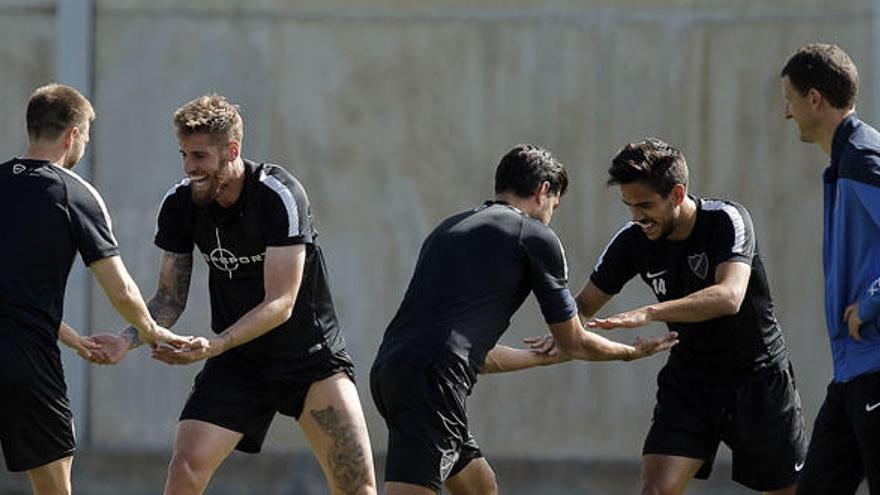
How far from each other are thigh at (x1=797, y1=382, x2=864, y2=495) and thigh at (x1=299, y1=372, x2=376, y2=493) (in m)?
1.82

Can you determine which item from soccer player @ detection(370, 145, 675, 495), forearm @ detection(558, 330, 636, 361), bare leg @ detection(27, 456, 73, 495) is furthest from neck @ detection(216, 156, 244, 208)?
forearm @ detection(558, 330, 636, 361)

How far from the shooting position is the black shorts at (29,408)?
748 centimetres

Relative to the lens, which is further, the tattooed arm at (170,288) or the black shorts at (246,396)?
the tattooed arm at (170,288)

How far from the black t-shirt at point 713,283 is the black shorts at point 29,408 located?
251 cm

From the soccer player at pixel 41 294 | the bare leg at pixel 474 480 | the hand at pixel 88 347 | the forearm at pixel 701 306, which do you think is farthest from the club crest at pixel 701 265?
the hand at pixel 88 347

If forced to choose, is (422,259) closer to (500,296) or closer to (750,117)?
(500,296)

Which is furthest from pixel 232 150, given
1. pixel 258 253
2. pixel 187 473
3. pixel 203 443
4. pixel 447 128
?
pixel 447 128

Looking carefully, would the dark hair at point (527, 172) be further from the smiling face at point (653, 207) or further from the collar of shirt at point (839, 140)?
the collar of shirt at point (839, 140)

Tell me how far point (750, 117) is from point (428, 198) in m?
1.95

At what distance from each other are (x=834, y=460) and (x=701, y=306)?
822 millimetres

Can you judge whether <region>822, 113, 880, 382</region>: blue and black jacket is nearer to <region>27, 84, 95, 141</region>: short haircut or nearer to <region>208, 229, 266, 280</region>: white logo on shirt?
<region>208, 229, 266, 280</region>: white logo on shirt

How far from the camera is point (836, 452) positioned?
6941 mm

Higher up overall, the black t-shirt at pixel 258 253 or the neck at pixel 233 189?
the neck at pixel 233 189

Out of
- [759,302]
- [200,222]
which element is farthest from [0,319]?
[759,302]
